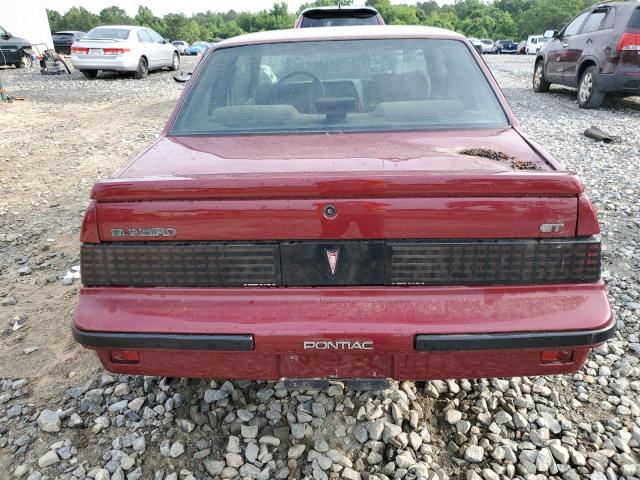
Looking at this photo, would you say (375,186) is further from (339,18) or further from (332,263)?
(339,18)

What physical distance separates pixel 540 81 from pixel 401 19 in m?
64.9

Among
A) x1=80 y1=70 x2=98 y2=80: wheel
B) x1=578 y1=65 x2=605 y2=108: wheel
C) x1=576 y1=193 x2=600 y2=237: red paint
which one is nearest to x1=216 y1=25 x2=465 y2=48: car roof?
x1=576 y1=193 x2=600 y2=237: red paint

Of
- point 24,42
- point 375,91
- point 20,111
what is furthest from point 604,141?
point 24,42

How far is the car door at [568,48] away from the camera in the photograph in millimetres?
9719

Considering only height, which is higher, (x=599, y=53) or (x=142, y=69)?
(x=599, y=53)

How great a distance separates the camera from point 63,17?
87.1m

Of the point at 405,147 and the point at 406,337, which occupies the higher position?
the point at 405,147

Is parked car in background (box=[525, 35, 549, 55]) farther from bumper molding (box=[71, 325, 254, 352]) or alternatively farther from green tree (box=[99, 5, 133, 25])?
green tree (box=[99, 5, 133, 25])

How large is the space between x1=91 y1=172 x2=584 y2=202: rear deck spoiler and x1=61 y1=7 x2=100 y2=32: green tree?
9558 cm

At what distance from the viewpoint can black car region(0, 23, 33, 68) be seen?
18.9 metres

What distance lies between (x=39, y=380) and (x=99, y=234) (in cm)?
124

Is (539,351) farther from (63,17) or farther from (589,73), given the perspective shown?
(63,17)

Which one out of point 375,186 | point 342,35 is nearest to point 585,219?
point 375,186

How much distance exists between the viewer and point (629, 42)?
8.30 m
